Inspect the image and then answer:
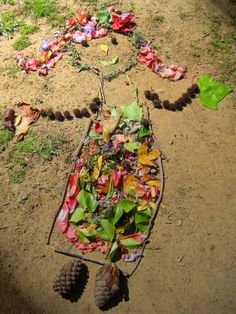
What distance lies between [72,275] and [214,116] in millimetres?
2198

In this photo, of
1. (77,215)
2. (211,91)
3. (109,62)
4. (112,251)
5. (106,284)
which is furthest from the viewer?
→ (109,62)

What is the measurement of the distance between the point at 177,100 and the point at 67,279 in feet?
7.14

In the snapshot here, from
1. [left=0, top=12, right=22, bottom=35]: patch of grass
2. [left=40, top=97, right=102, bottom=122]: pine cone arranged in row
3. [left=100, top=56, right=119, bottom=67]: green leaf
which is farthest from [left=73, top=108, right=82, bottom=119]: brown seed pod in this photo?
[left=0, top=12, right=22, bottom=35]: patch of grass

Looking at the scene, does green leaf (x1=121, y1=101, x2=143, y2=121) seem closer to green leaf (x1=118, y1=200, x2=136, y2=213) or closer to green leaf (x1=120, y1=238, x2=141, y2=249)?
green leaf (x1=118, y1=200, x2=136, y2=213)

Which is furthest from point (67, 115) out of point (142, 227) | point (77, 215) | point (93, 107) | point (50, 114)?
point (142, 227)

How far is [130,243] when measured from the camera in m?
3.43

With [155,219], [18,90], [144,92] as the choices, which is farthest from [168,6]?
[155,219]

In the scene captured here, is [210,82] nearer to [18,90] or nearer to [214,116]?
[214,116]

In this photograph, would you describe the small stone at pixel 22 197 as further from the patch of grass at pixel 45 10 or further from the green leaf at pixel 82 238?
the patch of grass at pixel 45 10

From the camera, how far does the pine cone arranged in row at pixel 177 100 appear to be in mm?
4125

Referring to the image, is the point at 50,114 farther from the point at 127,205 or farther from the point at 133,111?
the point at 127,205

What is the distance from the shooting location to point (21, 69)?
14.9ft

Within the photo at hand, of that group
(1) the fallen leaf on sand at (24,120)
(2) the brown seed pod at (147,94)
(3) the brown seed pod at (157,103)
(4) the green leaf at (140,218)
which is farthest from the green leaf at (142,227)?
(1) the fallen leaf on sand at (24,120)

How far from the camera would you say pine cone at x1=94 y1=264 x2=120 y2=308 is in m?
3.17
